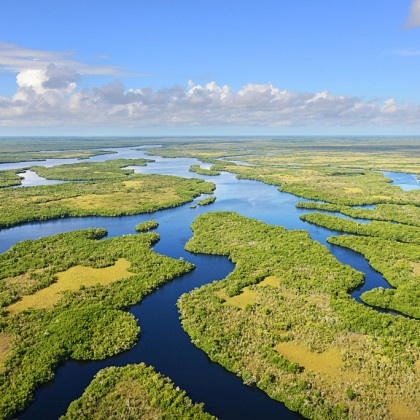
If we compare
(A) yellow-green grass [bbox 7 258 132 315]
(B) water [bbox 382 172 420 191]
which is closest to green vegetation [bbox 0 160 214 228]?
(A) yellow-green grass [bbox 7 258 132 315]

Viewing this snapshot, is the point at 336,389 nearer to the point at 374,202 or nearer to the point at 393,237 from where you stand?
the point at 393,237

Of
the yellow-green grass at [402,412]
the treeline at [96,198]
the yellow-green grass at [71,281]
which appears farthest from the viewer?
the treeline at [96,198]

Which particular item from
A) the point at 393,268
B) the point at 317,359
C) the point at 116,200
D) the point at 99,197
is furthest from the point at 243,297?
the point at 99,197

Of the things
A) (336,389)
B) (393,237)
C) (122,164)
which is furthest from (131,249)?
(122,164)

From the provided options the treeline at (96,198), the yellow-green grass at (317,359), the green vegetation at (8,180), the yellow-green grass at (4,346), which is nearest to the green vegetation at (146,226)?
the treeline at (96,198)

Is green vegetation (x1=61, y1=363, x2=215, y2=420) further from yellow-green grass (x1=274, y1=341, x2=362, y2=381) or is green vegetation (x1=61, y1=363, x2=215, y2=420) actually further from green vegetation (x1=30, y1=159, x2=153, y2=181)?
green vegetation (x1=30, y1=159, x2=153, y2=181)

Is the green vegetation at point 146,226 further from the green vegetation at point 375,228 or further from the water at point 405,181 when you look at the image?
the water at point 405,181
